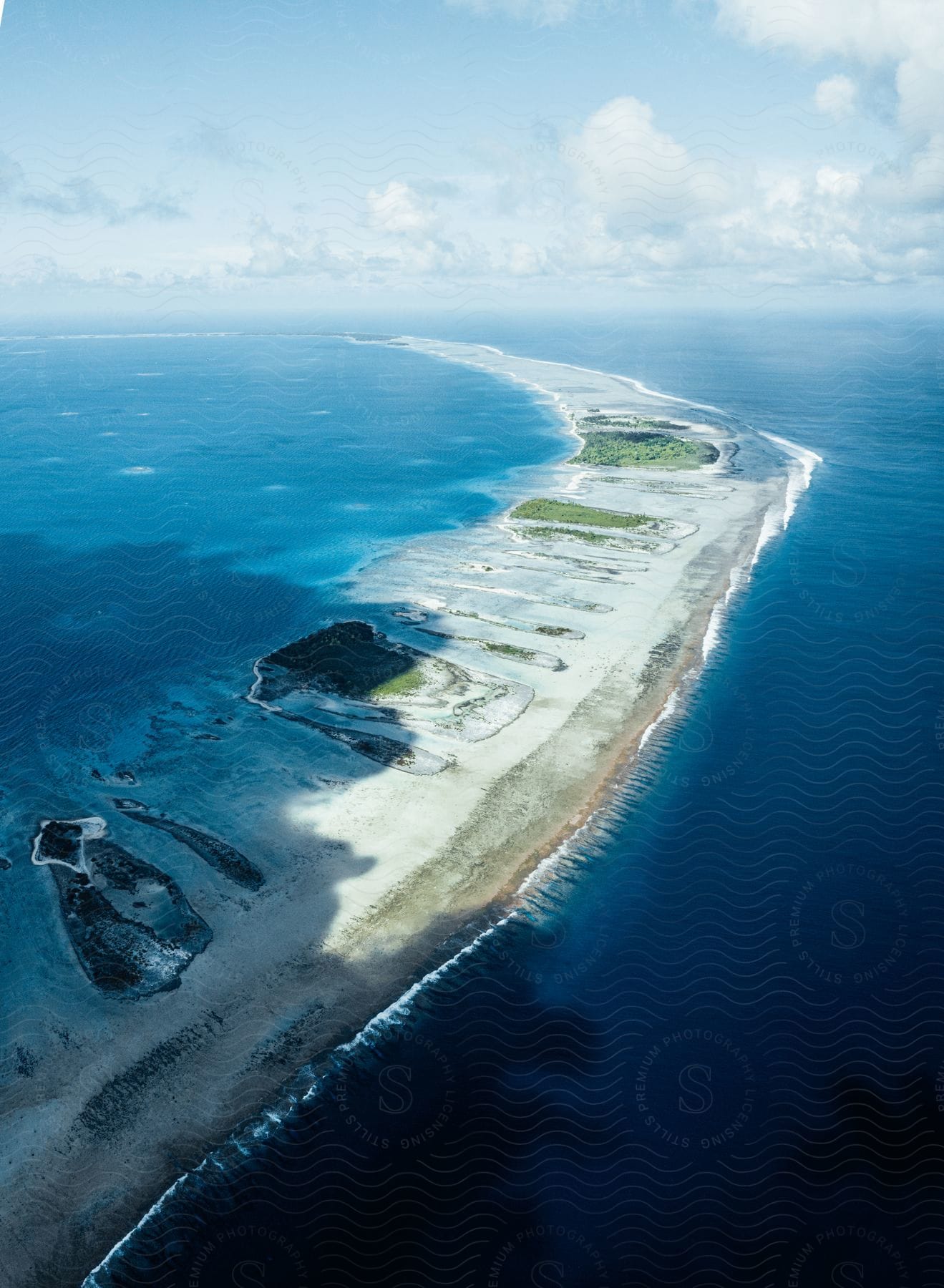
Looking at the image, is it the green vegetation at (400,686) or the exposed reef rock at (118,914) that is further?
the green vegetation at (400,686)

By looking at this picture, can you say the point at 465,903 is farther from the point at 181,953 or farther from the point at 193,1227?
the point at 193,1227

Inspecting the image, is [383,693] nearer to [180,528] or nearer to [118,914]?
[118,914]

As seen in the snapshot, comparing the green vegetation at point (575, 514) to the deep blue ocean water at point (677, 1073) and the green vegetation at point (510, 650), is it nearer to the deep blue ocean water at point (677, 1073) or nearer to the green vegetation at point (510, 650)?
the green vegetation at point (510, 650)

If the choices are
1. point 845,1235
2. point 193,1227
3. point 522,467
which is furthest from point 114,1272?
point 522,467

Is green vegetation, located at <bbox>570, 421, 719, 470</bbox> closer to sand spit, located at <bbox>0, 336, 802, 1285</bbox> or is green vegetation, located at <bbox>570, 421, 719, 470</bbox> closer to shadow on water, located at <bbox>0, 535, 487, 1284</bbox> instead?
sand spit, located at <bbox>0, 336, 802, 1285</bbox>

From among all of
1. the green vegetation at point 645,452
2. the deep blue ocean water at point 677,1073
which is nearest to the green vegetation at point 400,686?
the deep blue ocean water at point 677,1073
